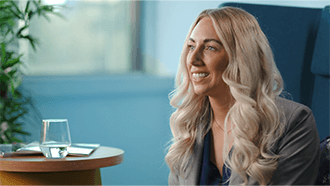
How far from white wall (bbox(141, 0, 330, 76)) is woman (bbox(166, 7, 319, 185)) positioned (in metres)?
1.89

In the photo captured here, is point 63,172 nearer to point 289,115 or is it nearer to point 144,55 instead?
point 289,115

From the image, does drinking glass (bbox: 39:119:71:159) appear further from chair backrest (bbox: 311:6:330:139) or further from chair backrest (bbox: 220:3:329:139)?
chair backrest (bbox: 311:6:330:139)

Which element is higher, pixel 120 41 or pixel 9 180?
pixel 120 41

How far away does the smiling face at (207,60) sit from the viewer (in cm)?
118

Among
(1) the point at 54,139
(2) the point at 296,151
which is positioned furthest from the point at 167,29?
(2) the point at 296,151

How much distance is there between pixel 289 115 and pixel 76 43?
2329 millimetres

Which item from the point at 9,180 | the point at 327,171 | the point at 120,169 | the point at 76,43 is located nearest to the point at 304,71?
the point at 327,171

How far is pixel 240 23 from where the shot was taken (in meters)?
1.15

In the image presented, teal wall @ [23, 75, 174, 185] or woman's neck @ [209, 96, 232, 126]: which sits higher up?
woman's neck @ [209, 96, 232, 126]

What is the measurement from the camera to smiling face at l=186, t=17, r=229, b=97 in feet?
3.86

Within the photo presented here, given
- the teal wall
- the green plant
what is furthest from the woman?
the teal wall

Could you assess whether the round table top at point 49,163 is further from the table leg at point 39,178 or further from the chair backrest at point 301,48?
the chair backrest at point 301,48

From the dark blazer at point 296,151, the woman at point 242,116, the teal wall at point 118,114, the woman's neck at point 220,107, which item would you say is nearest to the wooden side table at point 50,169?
the woman at point 242,116

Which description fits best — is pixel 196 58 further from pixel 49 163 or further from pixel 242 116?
pixel 49 163
